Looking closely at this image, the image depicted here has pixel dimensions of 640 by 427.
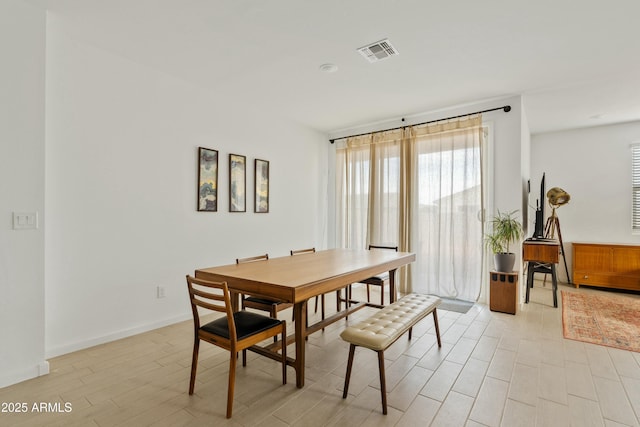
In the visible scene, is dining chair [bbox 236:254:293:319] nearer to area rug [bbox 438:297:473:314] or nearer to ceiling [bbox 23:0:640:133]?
ceiling [bbox 23:0:640:133]

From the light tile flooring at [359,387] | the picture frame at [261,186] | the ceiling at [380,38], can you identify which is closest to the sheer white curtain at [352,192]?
the ceiling at [380,38]

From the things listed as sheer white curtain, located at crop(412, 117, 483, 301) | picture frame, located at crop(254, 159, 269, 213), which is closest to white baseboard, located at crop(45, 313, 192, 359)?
picture frame, located at crop(254, 159, 269, 213)

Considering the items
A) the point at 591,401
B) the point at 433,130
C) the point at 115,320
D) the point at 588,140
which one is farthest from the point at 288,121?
the point at 588,140

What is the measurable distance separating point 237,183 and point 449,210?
9.64 ft

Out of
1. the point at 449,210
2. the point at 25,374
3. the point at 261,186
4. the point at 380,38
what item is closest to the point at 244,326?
the point at 25,374

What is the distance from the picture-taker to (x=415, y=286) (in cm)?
466

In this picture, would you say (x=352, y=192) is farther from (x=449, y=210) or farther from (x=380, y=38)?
(x=380, y=38)

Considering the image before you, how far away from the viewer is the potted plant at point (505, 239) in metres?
3.73

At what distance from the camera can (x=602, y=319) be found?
351 centimetres

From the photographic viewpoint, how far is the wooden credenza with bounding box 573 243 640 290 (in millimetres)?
4633

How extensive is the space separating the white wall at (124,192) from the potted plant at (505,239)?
124 inches

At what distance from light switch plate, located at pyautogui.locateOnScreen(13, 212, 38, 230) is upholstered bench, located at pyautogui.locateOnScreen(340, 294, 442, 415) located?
7.86ft

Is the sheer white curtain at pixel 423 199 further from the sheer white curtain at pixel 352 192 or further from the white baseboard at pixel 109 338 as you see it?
the white baseboard at pixel 109 338

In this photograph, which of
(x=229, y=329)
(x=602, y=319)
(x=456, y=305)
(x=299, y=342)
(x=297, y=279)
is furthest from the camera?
(x=456, y=305)
